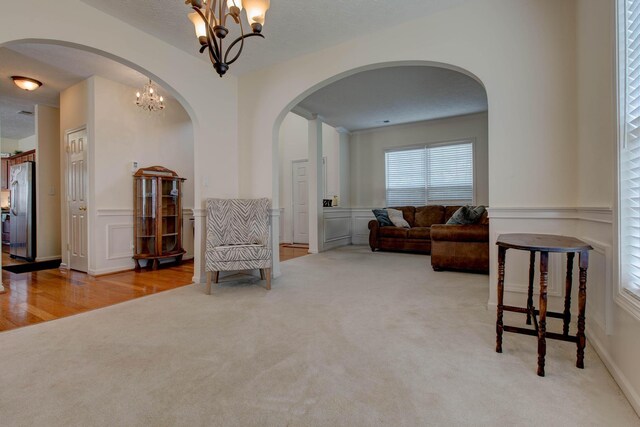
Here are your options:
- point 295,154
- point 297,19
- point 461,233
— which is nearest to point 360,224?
point 295,154

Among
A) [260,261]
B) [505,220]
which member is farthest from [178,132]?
[505,220]

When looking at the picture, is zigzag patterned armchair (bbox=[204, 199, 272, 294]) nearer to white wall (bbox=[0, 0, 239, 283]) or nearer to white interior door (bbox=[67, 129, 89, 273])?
white wall (bbox=[0, 0, 239, 283])

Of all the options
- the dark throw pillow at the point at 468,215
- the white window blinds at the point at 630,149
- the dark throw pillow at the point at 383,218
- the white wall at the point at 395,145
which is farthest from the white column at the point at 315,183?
the white window blinds at the point at 630,149

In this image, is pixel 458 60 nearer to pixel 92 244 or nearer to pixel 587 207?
pixel 587 207

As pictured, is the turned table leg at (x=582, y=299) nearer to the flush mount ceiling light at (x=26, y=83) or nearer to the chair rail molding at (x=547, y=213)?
the chair rail molding at (x=547, y=213)

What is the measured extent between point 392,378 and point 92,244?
14.0ft

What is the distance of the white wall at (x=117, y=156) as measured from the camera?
160 inches

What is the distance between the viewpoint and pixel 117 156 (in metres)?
4.29

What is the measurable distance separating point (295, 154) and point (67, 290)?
535 cm

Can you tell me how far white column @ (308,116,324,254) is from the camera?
590cm

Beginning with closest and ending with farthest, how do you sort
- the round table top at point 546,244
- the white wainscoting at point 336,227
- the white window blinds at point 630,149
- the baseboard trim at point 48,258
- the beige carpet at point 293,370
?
the beige carpet at point 293,370
the white window blinds at point 630,149
the round table top at point 546,244
the baseboard trim at point 48,258
the white wainscoting at point 336,227

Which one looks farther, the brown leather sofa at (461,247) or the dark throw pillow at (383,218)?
the dark throw pillow at (383,218)

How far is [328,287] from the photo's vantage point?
129 inches

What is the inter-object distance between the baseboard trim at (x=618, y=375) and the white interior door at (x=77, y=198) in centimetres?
537
